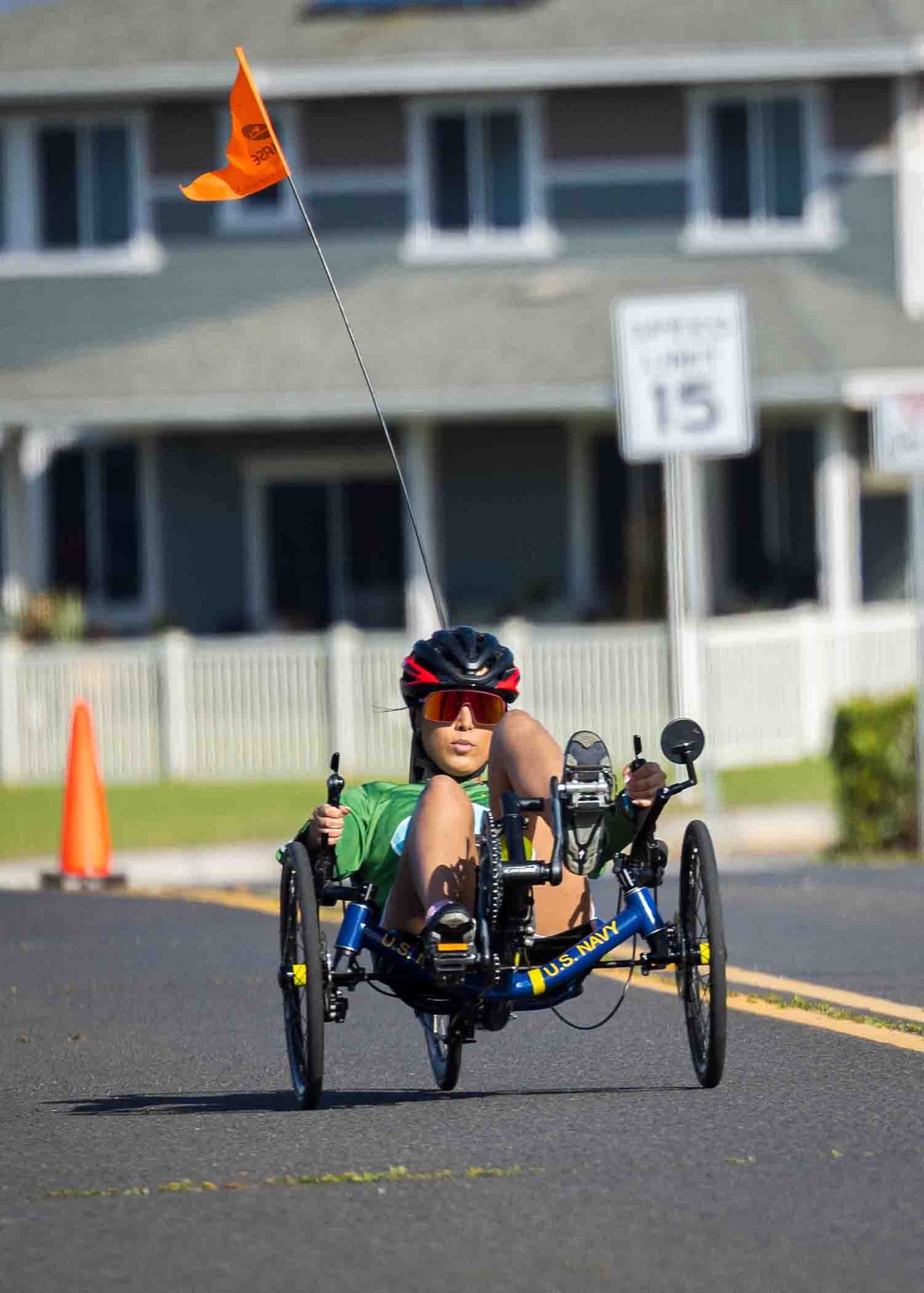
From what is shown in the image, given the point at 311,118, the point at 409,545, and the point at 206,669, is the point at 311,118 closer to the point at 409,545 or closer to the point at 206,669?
the point at 409,545

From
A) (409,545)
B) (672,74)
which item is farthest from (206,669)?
(672,74)

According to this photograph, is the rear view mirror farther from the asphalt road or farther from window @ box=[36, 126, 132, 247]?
window @ box=[36, 126, 132, 247]

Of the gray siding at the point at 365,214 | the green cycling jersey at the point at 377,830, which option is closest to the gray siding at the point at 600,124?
the gray siding at the point at 365,214

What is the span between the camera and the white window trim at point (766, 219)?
2578cm

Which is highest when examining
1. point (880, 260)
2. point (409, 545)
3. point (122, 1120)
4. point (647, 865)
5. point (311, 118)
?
point (311, 118)

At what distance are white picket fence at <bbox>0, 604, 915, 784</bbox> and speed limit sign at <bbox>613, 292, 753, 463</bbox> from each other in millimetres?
5339

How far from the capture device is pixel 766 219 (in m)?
26.0

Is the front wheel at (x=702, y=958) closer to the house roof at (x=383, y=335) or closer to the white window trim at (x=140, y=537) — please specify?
the house roof at (x=383, y=335)

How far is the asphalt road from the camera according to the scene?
532cm

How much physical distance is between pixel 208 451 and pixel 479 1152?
67.3 feet

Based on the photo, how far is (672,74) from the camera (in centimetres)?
2552

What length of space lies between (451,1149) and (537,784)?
3.47 ft

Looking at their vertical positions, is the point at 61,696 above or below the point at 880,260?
below

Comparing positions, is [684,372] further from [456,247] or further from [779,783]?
[456,247]
